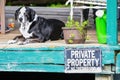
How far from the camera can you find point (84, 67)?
15.6 ft

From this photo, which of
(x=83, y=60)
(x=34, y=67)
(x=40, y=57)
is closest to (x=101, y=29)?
(x=83, y=60)

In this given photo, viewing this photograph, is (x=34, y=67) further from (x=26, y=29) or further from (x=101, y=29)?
(x=101, y=29)

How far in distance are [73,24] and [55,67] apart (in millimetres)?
553

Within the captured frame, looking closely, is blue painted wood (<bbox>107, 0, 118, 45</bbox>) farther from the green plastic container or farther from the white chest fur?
the white chest fur

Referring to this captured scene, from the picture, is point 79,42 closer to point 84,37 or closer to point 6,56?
point 84,37

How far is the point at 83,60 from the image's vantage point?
4.73 meters

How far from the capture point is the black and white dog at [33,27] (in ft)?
16.9

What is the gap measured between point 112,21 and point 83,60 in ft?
1.82

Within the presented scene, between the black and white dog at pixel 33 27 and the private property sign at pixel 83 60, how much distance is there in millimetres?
578

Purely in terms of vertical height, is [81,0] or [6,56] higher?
[81,0]

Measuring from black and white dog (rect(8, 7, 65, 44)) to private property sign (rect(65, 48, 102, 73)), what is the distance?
1.90 feet

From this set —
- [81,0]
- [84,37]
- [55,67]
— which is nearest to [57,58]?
[55,67]


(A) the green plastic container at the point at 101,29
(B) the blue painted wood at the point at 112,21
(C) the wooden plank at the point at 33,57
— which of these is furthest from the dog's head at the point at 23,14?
(B) the blue painted wood at the point at 112,21

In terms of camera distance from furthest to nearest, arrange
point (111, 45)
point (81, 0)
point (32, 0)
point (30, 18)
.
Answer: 1. point (32, 0)
2. point (81, 0)
3. point (30, 18)
4. point (111, 45)
